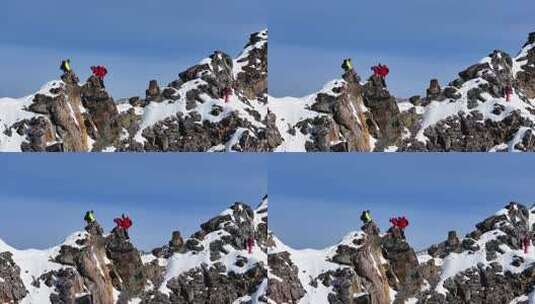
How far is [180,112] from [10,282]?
2140 millimetres

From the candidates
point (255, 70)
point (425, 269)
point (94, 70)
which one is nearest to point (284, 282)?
point (425, 269)

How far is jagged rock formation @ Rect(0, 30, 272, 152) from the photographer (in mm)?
10484

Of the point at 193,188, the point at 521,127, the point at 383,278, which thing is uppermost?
the point at 521,127

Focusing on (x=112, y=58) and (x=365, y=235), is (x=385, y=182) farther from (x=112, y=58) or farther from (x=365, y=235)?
(x=112, y=58)

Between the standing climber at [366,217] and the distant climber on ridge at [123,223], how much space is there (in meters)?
2.10

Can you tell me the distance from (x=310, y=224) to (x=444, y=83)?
179cm

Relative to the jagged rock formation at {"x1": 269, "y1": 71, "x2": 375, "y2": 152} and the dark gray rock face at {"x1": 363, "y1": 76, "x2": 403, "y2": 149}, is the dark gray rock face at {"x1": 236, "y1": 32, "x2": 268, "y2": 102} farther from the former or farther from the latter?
the dark gray rock face at {"x1": 363, "y1": 76, "x2": 403, "y2": 149}

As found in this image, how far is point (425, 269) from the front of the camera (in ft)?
35.2

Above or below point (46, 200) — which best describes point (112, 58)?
above

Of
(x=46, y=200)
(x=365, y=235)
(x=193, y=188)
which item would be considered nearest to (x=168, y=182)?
(x=193, y=188)

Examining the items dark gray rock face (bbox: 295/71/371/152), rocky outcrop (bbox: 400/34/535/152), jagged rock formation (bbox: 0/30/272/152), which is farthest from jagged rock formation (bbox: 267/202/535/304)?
jagged rock formation (bbox: 0/30/272/152)

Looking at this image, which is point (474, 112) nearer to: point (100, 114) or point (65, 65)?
point (100, 114)

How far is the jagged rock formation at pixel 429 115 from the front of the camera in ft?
34.9

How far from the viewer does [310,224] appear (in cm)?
1062
